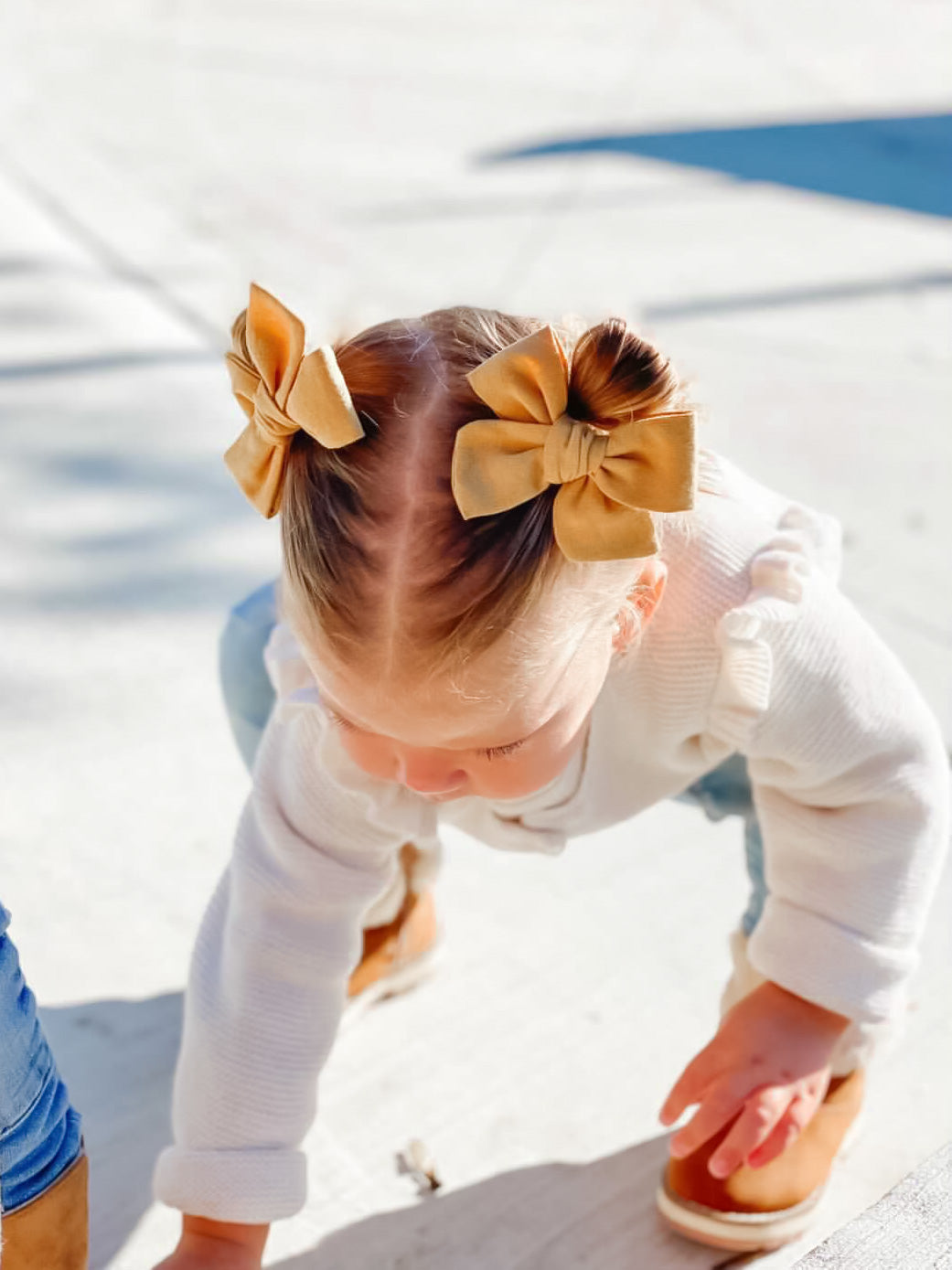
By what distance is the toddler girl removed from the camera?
869 millimetres

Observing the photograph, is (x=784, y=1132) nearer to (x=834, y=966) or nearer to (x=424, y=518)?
(x=834, y=966)

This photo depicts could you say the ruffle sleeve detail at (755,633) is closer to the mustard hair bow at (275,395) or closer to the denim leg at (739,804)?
the denim leg at (739,804)

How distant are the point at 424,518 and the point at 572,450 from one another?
0.09 m

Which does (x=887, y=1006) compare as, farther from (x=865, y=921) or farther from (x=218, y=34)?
(x=218, y=34)

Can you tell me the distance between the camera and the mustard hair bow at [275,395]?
86 centimetres

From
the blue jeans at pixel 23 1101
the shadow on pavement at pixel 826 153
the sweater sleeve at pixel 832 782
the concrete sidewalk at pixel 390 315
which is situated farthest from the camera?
the shadow on pavement at pixel 826 153

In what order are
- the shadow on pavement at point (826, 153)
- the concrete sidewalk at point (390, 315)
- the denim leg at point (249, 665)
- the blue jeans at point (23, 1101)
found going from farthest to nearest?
the shadow on pavement at point (826, 153) → the denim leg at point (249, 665) → the concrete sidewalk at point (390, 315) → the blue jeans at point (23, 1101)

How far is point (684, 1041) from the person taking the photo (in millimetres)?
1294

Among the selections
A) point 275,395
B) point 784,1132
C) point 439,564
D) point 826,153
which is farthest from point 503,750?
point 826,153

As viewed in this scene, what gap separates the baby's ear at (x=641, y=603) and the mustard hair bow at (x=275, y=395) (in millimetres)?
231

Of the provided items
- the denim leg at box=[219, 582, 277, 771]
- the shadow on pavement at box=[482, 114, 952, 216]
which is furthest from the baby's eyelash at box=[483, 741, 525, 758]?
the shadow on pavement at box=[482, 114, 952, 216]

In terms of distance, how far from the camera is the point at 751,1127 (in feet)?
3.51

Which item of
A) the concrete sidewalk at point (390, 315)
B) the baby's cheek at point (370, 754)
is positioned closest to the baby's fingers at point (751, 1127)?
the concrete sidewalk at point (390, 315)

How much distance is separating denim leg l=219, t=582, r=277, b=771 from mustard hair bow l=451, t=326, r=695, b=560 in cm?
52
